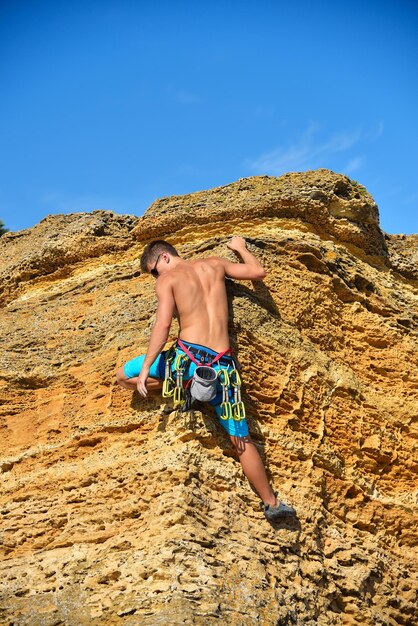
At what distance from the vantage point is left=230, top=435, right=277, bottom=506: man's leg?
607 cm

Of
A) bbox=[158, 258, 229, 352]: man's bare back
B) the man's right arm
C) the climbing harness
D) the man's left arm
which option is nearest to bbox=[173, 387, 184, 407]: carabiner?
the climbing harness

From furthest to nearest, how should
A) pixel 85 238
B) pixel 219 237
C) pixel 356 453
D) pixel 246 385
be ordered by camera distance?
pixel 85 238, pixel 219 237, pixel 356 453, pixel 246 385

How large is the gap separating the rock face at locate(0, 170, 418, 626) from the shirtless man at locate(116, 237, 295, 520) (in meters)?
0.20

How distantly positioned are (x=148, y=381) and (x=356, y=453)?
2429mm

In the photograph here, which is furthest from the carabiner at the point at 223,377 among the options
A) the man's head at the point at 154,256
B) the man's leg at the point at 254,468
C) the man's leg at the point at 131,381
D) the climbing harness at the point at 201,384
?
the man's head at the point at 154,256

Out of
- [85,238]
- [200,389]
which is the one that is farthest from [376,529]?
[85,238]

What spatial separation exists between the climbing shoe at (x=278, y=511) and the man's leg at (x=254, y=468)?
0.13ft

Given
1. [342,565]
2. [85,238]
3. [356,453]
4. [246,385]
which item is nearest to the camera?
[342,565]

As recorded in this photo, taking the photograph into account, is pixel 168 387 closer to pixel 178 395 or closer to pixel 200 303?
pixel 178 395

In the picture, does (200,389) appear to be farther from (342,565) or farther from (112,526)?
(342,565)

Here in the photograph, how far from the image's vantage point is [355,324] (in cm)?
862

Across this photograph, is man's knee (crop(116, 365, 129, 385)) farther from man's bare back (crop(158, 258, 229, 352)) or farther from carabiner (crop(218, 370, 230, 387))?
carabiner (crop(218, 370, 230, 387))

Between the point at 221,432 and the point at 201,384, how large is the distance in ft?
1.91

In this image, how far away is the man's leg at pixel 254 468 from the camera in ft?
19.9
